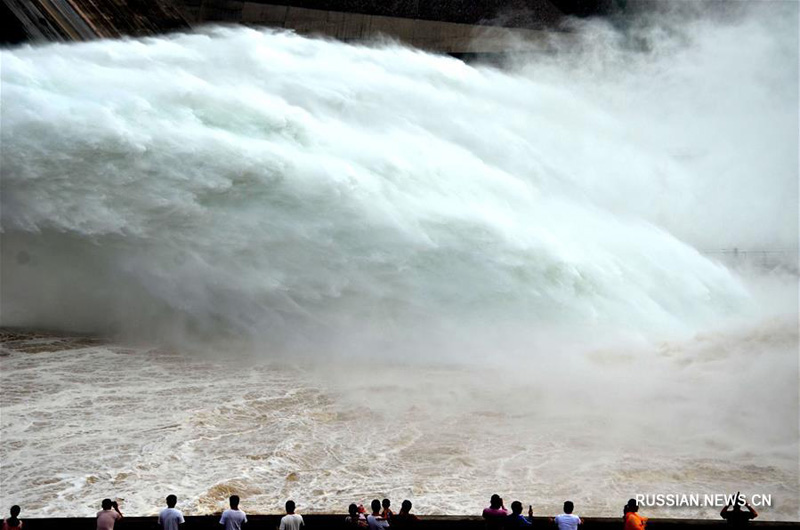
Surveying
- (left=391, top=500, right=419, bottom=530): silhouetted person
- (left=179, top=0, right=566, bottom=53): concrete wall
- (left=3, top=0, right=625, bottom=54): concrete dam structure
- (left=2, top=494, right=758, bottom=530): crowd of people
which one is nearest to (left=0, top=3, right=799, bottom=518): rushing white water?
(left=391, top=500, right=419, bottom=530): silhouetted person

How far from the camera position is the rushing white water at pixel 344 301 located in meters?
8.20

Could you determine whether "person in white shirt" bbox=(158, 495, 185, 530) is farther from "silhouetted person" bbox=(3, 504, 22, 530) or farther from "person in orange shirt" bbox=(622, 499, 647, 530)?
"person in orange shirt" bbox=(622, 499, 647, 530)

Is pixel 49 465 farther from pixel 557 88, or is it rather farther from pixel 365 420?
pixel 557 88

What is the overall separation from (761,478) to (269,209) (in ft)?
27.4

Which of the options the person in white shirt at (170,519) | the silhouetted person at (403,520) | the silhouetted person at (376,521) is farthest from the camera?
the silhouetted person at (403,520)

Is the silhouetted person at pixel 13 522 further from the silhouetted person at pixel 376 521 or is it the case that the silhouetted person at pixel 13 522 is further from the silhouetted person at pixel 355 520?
the silhouetted person at pixel 376 521

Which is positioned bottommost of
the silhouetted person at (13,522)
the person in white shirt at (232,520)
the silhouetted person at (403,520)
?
the silhouetted person at (13,522)

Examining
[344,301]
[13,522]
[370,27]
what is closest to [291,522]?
[13,522]

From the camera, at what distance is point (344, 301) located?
13453mm

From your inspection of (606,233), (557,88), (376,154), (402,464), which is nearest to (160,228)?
(376,154)

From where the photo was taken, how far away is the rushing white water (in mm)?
8203

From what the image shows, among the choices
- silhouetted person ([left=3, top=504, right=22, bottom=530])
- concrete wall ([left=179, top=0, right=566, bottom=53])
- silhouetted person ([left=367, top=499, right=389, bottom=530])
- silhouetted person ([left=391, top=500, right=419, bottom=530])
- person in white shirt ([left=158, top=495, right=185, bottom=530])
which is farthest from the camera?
concrete wall ([left=179, top=0, right=566, bottom=53])

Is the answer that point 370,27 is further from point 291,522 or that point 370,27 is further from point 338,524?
point 291,522

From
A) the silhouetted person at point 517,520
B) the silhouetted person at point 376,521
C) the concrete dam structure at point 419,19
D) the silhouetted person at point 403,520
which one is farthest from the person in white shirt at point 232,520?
the concrete dam structure at point 419,19
